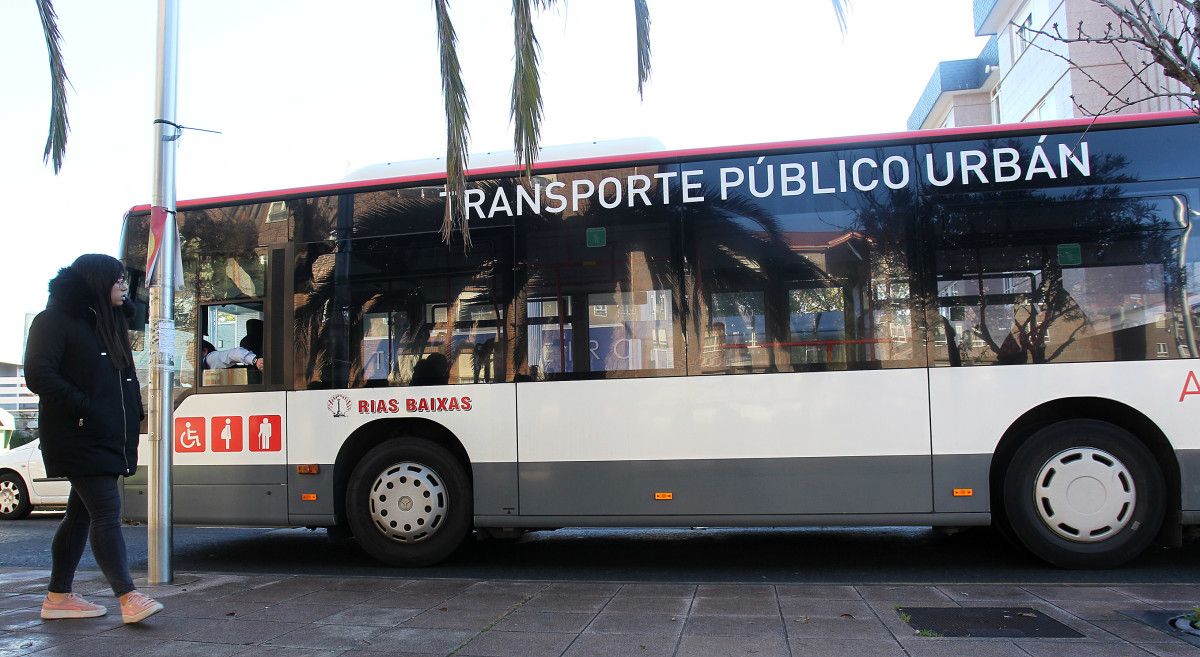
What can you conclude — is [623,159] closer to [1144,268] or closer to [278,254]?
[278,254]

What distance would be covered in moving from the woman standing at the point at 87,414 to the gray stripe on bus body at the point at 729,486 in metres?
2.77

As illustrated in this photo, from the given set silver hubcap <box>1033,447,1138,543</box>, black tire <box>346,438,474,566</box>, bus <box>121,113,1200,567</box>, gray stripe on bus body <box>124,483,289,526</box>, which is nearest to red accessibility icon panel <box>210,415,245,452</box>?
bus <box>121,113,1200,567</box>

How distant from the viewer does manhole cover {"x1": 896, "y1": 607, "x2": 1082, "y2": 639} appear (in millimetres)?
4395

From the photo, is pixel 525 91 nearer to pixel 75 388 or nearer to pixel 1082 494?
pixel 75 388

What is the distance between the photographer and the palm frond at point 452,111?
572 cm

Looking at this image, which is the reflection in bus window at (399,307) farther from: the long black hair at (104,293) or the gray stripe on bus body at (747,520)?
the long black hair at (104,293)

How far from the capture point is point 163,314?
20.4 ft

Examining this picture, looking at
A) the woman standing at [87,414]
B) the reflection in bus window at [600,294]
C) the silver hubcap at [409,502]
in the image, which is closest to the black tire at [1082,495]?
the reflection in bus window at [600,294]

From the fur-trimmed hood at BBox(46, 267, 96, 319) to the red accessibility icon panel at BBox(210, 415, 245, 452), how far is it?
2.18 meters

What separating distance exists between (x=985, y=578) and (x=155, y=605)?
5.50 m

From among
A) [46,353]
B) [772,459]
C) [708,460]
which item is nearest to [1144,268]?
[772,459]

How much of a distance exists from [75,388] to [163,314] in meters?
1.64

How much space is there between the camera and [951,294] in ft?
20.4

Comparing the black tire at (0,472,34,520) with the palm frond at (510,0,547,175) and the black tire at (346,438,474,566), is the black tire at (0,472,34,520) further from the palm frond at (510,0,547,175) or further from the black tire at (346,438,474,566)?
the palm frond at (510,0,547,175)
